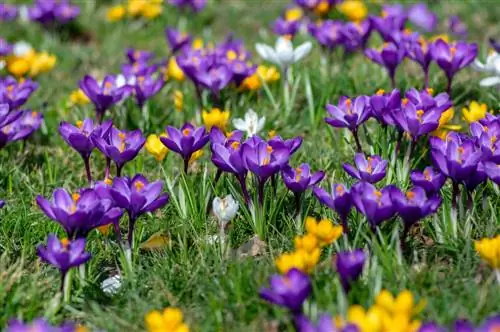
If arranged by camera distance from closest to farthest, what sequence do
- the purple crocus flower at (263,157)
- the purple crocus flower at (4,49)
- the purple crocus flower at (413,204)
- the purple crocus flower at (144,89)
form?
the purple crocus flower at (413,204) < the purple crocus flower at (263,157) < the purple crocus flower at (144,89) < the purple crocus flower at (4,49)

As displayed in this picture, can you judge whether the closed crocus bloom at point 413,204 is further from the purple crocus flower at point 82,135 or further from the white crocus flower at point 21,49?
the white crocus flower at point 21,49

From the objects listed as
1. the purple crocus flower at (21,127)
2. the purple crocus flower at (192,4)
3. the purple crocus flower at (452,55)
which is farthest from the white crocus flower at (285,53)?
the purple crocus flower at (192,4)

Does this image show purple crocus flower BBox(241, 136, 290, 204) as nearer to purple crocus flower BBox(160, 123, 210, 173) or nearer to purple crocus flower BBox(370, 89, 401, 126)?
purple crocus flower BBox(160, 123, 210, 173)

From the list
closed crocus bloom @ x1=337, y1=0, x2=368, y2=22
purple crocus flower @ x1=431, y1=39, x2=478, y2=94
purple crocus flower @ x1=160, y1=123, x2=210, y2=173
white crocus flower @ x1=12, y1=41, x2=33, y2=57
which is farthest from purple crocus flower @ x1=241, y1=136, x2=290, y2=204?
closed crocus bloom @ x1=337, y1=0, x2=368, y2=22

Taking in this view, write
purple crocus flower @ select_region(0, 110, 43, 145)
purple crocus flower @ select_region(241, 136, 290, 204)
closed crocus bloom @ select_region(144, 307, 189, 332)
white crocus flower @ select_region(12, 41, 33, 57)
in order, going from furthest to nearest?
1. white crocus flower @ select_region(12, 41, 33, 57)
2. purple crocus flower @ select_region(0, 110, 43, 145)
3. purple crocus flower @ select_region(241, 136, 290, 204)
4. closed crocus bloom @ select_region(144, 307, 189, 332)

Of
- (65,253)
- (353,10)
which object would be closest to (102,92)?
(65,253)

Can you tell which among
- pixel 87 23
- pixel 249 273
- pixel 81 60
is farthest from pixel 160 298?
pixel 87 23

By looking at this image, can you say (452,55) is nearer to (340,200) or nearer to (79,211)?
(340,200)
